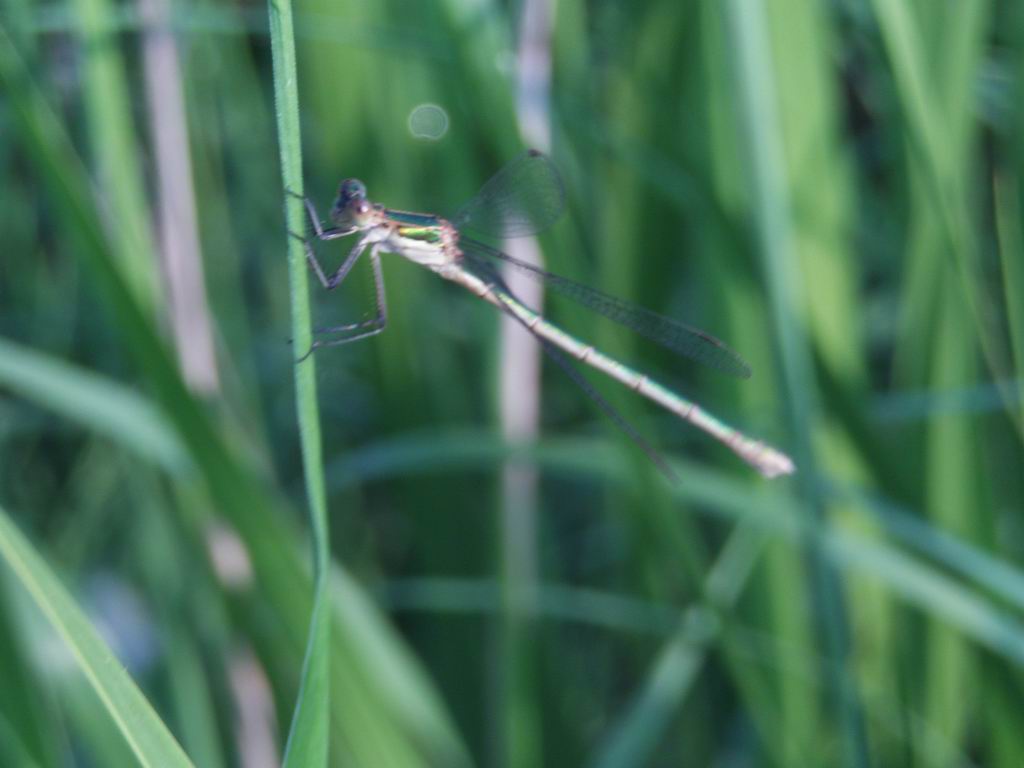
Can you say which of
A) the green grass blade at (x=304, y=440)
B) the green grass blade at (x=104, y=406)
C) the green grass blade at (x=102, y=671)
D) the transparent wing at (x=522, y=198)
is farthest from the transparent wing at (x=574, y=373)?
the green grass blade at (x=102, y=671)

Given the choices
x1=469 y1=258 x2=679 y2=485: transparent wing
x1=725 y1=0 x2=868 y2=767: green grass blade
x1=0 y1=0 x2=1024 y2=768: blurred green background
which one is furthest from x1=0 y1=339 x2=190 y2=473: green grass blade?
x1=725 y1=0 x2=868 y2=767: green grass blade

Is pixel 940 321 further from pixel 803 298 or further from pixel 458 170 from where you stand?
pixel 458 170

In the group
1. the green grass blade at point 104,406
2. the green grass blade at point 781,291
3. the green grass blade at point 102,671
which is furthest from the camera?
the green grass blade at point 104,406

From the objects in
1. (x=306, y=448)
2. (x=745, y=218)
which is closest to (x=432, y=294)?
(x=745, y=218)

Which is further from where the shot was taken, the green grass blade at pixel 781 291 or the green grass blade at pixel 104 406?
the green grass blade at pixel 104 406

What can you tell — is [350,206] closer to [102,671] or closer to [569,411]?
[102,671]

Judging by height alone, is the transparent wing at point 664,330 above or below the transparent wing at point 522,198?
below

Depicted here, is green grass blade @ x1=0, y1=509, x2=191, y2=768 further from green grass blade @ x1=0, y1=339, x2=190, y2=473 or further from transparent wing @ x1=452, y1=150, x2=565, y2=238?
transparent wing @ x1=452, y1=150, x2=565, y2=238

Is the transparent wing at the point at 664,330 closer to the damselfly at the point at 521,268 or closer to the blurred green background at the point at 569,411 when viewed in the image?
the damselfly at the point at 521,268
